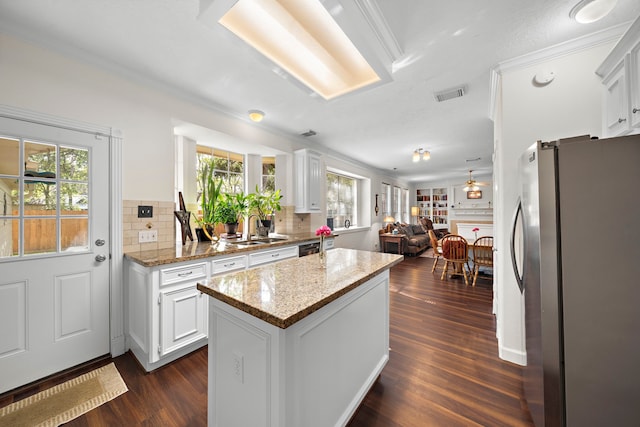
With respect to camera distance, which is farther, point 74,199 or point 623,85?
point 74,199

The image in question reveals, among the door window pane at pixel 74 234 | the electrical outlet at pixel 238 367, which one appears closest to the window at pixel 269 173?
the door window pane at pixel 74 234

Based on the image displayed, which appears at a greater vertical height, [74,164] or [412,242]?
[74,164]

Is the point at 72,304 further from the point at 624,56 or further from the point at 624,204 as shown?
the point at 624,56

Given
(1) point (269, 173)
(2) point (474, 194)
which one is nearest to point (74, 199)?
(1) point (269, 173)

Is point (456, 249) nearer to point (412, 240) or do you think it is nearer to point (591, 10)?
point (412, 240)

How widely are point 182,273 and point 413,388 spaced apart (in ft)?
6.62

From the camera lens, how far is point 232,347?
1139 millimetres

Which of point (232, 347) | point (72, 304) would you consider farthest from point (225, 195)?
point (232, 347)

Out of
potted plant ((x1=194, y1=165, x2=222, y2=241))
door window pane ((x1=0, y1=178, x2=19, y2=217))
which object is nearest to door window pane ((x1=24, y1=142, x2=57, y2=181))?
door window pane ((x1=0, y1=178, x2=19, y2=217))

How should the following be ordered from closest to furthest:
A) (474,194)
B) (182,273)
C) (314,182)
Result: (182,273), (314,182), (474,194)

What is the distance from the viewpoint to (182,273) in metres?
2.06

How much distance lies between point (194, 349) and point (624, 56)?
12.3 feet

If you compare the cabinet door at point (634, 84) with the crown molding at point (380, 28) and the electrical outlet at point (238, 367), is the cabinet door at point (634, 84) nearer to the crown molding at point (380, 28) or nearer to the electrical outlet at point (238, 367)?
the crown molding at point (380, 28)

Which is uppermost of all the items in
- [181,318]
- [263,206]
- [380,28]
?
[380,28]
